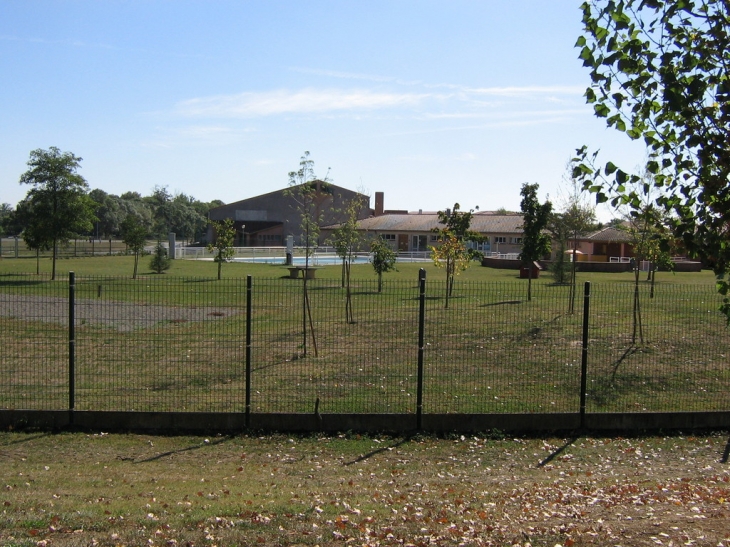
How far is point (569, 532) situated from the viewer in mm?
5926

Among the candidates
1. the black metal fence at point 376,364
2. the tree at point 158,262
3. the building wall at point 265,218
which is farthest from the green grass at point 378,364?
the building wall at point 265,218

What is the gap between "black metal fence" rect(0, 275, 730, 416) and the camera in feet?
35.4

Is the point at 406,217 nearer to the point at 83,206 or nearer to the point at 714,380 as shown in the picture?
the point at 83,206

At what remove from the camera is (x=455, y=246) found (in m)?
28.6

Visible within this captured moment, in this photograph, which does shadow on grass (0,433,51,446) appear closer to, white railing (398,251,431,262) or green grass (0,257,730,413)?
green grass (0,257,730,413)

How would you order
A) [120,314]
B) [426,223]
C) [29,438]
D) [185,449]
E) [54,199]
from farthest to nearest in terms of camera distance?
[426,223], [54,199], [120,314], [29,438], [185,449]

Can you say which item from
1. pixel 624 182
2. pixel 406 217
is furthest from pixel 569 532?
pixel 406 217

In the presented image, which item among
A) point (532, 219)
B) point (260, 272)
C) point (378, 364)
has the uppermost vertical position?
point (532, 219)

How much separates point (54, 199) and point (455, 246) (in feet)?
68.0

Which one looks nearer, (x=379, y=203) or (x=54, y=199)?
(x=54, y=199)

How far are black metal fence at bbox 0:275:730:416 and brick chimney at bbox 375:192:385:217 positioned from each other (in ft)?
258

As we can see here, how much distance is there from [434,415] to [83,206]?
3150 cm

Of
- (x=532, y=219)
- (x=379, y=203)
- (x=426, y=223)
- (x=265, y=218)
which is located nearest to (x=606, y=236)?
(x=426, y=223)

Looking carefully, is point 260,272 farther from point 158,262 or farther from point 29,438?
point 29,438
